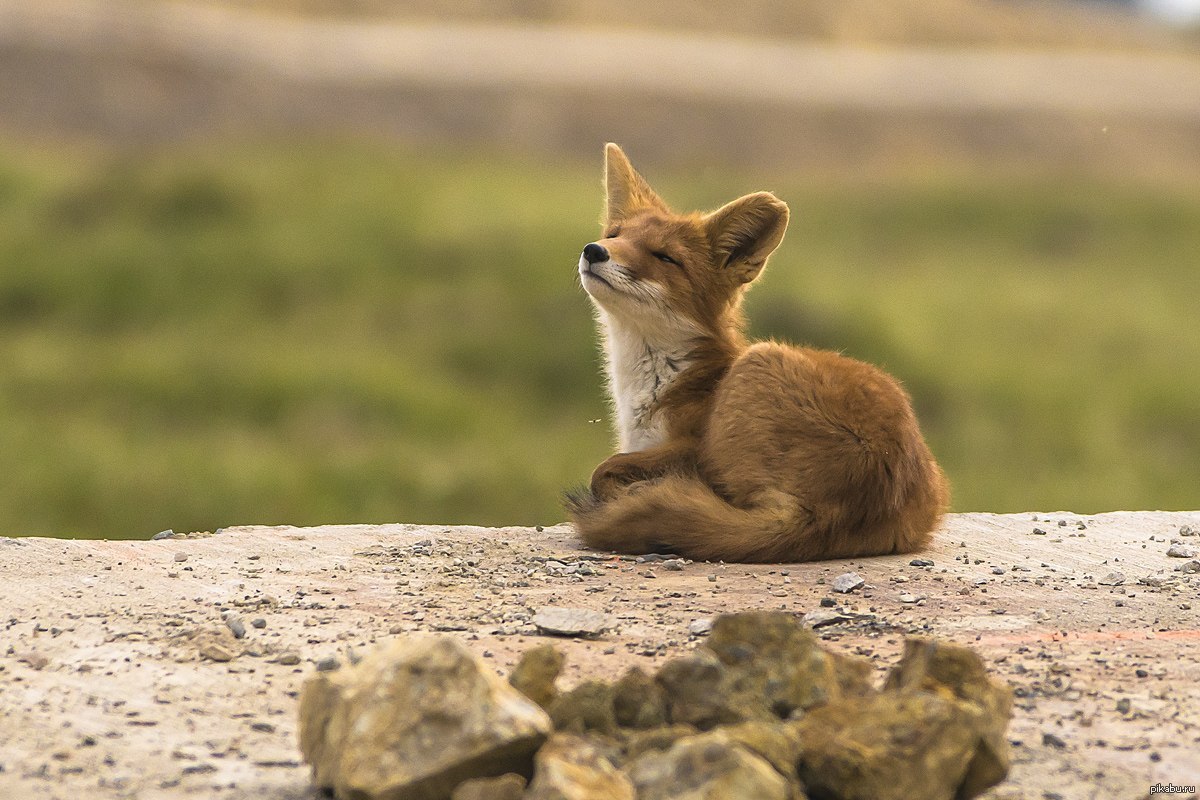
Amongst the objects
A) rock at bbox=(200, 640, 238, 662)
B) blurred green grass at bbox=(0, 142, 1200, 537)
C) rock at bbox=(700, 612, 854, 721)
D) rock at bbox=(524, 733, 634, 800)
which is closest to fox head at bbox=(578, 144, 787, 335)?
rock at bbox=(200, 640, 238, 662)

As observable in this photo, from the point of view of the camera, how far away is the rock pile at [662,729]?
3.22 m

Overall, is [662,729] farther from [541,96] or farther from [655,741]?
[541,96]

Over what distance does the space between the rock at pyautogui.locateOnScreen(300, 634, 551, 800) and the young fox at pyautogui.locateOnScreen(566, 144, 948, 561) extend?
7.74 ft

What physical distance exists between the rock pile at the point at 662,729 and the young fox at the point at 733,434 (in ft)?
6.47

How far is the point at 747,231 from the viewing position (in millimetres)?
6664

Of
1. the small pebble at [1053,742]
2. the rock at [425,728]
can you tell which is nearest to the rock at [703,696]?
the rock at [425,728]

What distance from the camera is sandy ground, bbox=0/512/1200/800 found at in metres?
3.69

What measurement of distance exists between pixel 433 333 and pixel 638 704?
1526cm

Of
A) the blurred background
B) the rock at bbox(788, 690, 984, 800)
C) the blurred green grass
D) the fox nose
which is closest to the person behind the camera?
the rock at bbox(788, 690, 984, 800)

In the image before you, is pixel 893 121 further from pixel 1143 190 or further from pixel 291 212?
pixel 291 212

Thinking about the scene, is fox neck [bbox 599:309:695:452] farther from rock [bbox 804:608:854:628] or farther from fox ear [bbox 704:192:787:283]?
rock [bbox 804:608:854:628]

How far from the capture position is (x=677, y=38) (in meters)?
39.1

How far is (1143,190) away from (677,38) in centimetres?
1493

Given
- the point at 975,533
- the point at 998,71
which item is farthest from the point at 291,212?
the point at 998,71
